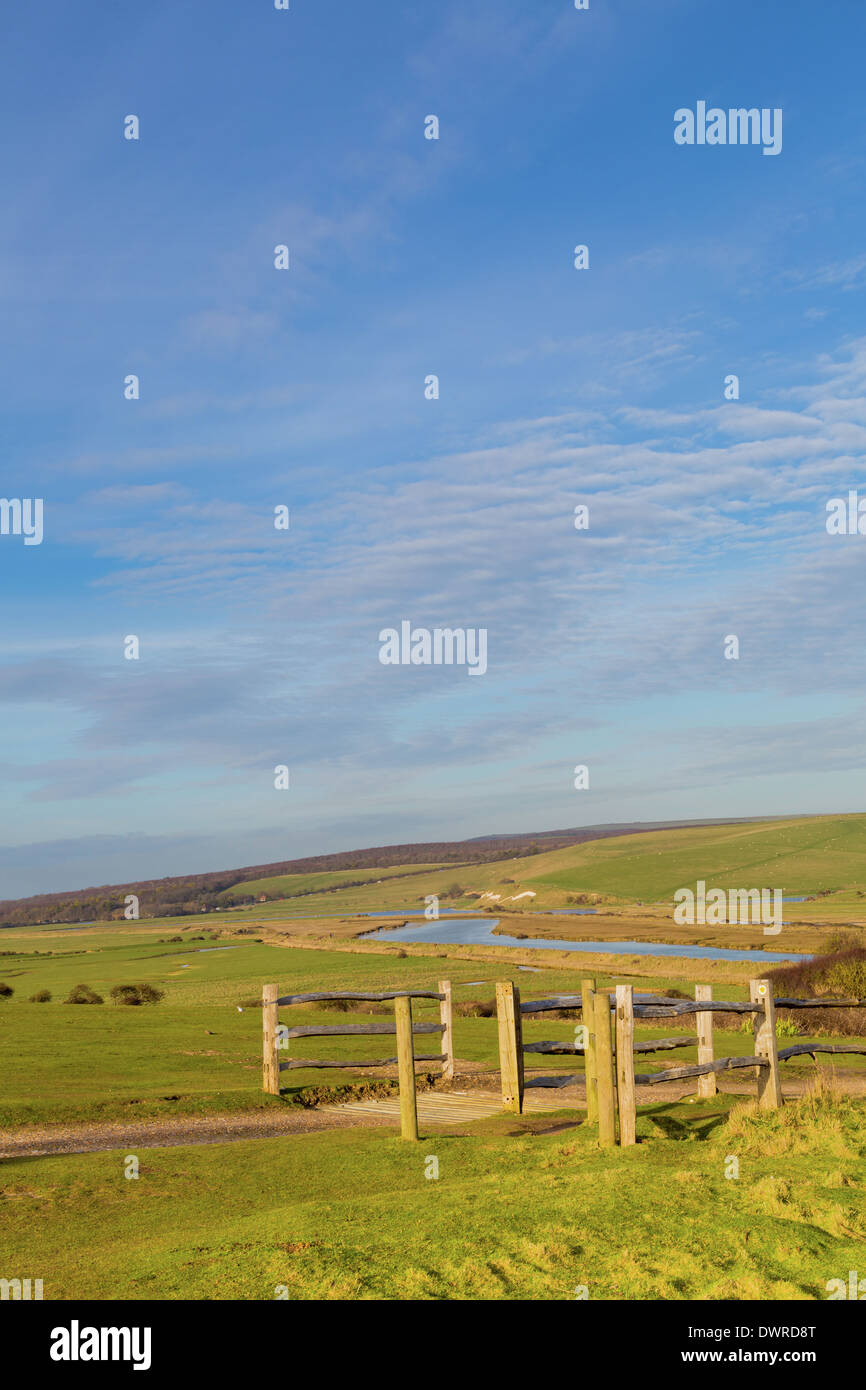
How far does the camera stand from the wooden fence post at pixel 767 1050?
1461cm

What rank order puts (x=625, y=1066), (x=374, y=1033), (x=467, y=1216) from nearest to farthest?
(x=467, y=1216)
(x=625, y=1066)
(x=374, y=1033)

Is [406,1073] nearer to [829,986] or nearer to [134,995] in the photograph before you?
[829,986]

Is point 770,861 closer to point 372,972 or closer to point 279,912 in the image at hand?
point 279,912

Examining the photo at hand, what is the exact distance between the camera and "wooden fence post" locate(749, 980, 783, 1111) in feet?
47.9

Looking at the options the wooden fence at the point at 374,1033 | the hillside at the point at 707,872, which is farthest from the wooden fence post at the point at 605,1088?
the hillside at the point at 707,872

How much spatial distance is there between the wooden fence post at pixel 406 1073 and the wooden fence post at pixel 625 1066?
286 centimetres

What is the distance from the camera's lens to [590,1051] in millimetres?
12570

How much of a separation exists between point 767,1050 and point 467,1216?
769 cm

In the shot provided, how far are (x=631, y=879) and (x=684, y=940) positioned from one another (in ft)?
263

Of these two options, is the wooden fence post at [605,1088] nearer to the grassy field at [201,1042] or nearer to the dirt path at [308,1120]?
the dirt path at [308,1120]

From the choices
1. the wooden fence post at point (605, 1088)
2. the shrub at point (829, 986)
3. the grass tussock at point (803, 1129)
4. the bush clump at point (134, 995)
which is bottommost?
the bush clump at point (134, 995)

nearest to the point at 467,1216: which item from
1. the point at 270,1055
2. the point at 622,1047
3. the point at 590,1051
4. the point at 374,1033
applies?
the point at 622,1047

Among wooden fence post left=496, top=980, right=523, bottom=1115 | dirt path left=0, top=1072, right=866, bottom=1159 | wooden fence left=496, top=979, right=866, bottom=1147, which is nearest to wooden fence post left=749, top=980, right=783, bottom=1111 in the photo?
wooden fence left=496, top=979, right=866, bottom=1147

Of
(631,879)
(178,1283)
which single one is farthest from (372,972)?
(631,879)
